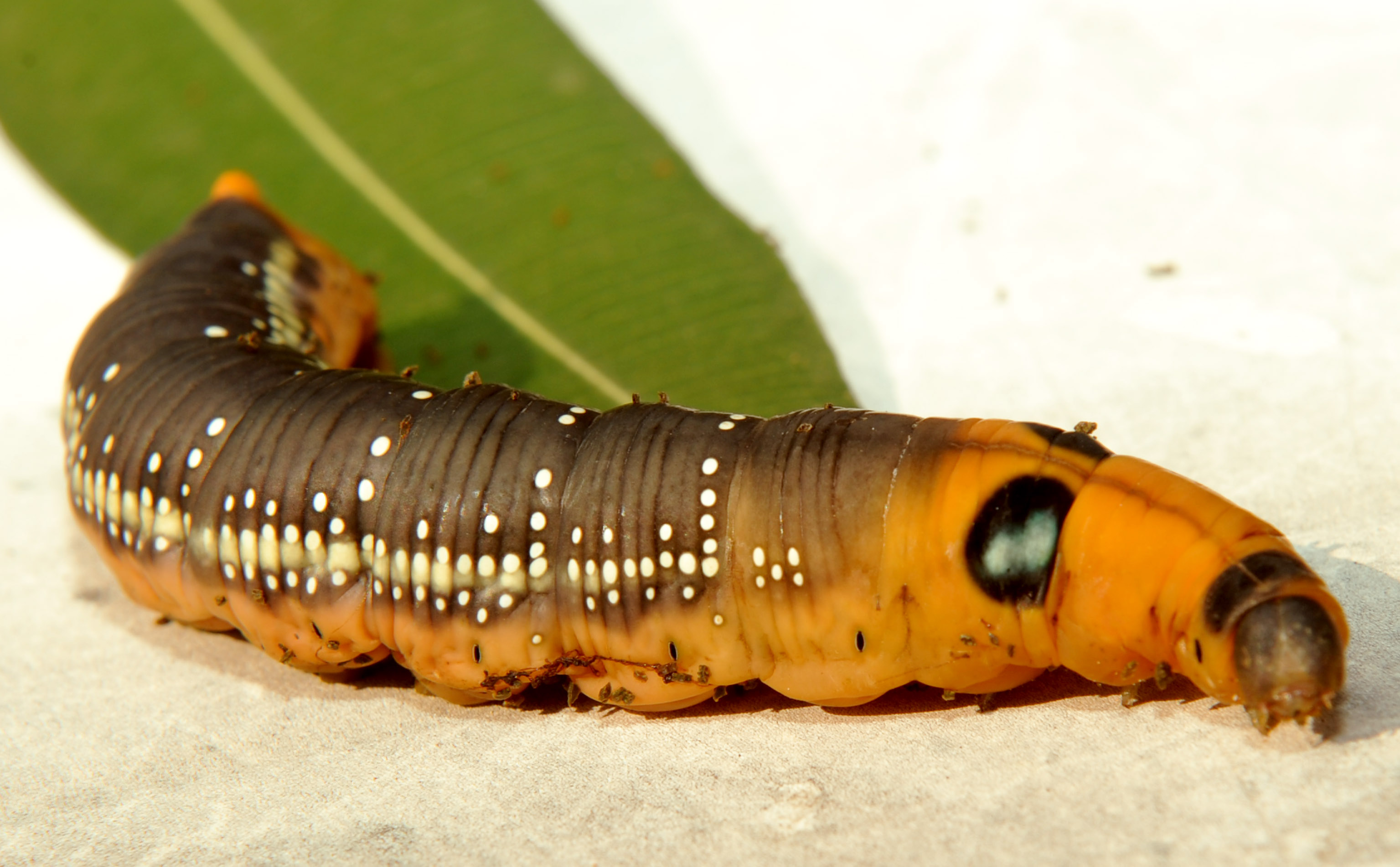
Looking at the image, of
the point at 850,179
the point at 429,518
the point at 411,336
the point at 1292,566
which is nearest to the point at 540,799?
the point at 429,518

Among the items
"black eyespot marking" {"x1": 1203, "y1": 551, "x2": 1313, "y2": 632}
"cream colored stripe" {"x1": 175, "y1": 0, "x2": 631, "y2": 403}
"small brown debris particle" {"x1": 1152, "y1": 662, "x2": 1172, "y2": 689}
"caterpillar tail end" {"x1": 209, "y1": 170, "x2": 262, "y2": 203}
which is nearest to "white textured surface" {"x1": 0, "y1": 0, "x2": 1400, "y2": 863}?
"small brown debris particle" {"x1": 1152, "y1": 662, "x2": 1172, "y2": 689}

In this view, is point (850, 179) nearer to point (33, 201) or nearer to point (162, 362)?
point (162, 362)

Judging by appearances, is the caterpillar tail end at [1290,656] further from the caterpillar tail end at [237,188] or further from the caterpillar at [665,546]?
the caterpillar tail end at [237,188]

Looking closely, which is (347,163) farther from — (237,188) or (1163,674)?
(1163,674)

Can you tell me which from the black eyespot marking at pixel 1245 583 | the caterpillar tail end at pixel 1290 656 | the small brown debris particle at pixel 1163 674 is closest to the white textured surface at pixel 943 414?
the small brown debris particle at pixel 1163 674

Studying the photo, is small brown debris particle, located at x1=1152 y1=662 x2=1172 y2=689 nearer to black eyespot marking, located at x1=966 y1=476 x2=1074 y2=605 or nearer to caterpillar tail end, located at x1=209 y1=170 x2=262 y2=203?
black eyespot marking, located at x1=966 y1=476 x2=1074 y2=605

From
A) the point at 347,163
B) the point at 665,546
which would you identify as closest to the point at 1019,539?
the point at 665,546
